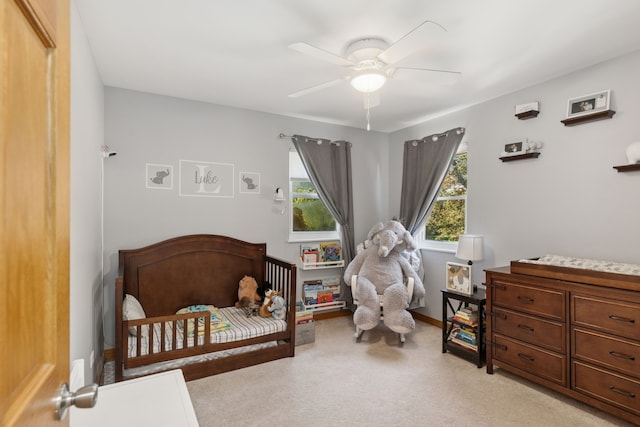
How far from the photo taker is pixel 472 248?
3156mm

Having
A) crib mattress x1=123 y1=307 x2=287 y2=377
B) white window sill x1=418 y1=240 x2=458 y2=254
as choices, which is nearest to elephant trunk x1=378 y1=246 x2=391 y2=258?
white window sill x1=418 y1=240 x2=458 y2=254

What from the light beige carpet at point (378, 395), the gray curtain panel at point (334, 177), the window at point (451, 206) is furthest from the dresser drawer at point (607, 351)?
the gray curtain panel at point (334, 177)

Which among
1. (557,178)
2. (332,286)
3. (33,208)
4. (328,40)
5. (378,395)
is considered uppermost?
(328,40)

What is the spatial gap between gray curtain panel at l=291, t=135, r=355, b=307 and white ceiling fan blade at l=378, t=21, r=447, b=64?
198 cm

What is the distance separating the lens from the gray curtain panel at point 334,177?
397 cm

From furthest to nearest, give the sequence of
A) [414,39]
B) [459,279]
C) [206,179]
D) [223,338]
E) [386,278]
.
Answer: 1. [386,278]
2. [206,179]
3. [459,279]
4. [223,338]
5. [414,39]

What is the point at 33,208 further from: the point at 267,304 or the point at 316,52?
the point at 267,304

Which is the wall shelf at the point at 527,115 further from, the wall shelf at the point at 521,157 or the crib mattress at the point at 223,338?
the crib mattress at the point at 223,338

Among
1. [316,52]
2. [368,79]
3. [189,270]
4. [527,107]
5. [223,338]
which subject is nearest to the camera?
[316,52]

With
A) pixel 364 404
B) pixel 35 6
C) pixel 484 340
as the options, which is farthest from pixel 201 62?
pixel 484 340

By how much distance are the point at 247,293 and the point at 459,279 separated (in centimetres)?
203

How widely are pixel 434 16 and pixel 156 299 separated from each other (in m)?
3.11

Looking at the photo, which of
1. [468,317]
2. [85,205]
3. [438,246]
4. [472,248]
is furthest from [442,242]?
[85,205]

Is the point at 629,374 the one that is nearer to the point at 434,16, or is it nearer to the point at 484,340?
the point at 484,340
